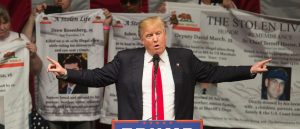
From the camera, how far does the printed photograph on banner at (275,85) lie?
5426 millimetres

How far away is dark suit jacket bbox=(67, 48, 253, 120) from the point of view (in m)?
3.46

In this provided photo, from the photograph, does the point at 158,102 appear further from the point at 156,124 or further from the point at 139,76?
the point at 156,124

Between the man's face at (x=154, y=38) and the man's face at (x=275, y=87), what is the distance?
7.58 ft

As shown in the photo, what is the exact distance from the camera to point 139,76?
3.45 metres

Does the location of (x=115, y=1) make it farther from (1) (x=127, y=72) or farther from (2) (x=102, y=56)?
(1) (x=127, y=72)

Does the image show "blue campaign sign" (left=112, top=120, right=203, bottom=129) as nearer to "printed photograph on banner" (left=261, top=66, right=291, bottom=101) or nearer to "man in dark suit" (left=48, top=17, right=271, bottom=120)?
"man in dark suit" (left=48, top=17, right=271, bottom=120)

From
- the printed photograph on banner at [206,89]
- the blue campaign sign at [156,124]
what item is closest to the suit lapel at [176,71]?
the blue campaign sign at [156,124]

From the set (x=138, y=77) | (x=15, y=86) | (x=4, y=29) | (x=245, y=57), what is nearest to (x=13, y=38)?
(x=4, y=29)

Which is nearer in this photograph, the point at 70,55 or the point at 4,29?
the point at 4,29

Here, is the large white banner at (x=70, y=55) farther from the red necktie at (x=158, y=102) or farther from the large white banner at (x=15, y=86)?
the red necktie at (x=158, y=102)

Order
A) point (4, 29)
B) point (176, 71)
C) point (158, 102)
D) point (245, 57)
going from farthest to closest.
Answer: point (245, 57) < point (4, 29) < point (176, 71) < point (158, 102)

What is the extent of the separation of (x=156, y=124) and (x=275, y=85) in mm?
2777

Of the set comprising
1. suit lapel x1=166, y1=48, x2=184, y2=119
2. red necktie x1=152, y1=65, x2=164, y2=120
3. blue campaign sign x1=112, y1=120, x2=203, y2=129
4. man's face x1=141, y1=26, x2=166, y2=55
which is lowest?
blue campaign sign x1=112, y1=120, x2=203, y2=129

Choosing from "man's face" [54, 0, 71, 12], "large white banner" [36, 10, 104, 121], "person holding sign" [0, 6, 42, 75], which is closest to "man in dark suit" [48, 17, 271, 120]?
"person holding sign" [0, 6, 42, 75]
